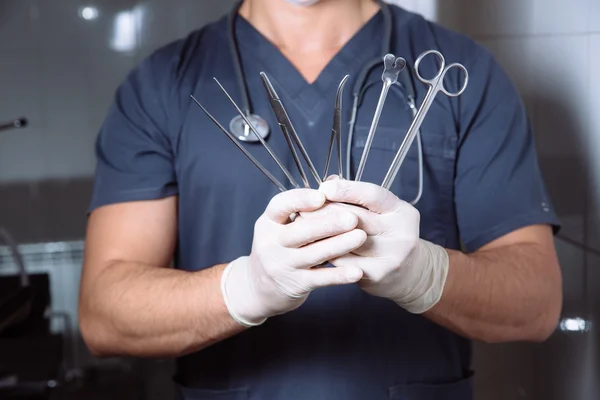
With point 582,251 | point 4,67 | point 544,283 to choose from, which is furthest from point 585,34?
Result: point 4,67

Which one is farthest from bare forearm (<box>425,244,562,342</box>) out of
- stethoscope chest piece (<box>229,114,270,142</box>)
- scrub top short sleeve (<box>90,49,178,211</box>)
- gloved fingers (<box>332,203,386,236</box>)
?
scrub top short sleeve (<box>90,49,178,211</box>)

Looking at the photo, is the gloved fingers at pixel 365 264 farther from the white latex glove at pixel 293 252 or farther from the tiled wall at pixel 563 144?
the tiled wall at pixel 563 144

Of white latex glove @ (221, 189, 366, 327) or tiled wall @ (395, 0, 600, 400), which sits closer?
white latex glove @ (221, 189, 366, 327)

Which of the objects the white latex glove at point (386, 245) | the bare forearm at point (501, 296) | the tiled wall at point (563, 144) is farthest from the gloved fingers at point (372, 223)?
the tiled wall at point (563, 144)

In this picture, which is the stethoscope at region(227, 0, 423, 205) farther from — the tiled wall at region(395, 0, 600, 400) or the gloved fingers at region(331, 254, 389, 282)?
the tiled wall at region(395, 0, 600, 400)

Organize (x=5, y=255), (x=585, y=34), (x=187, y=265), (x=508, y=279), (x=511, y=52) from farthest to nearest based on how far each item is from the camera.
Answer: (x=5, y=255) < (x=511, y=52) < (x=585, y=34) < (x=187, y=265) < (x=508, y=279)

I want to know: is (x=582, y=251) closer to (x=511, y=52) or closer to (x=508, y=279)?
(x=511, y=52)

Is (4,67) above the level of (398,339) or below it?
above

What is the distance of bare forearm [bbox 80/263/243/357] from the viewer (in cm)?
94

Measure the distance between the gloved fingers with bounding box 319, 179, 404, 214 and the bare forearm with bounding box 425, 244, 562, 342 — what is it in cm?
20

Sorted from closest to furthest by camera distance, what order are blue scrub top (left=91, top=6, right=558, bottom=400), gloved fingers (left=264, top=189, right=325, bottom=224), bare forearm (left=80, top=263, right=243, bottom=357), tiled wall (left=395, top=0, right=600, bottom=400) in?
gloved fingers (left=264, top=189, right=325, bottom=224)
bare forearm (left=80, top=263, right=243, bottom=357)
blue scrub top (left=91, top=6, right=558, bottom=400)
tiled wall (left=395, top=0, right=600, bottom=400)

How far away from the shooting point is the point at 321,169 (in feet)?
3.42

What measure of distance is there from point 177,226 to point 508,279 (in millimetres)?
425

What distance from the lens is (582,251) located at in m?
1.51
